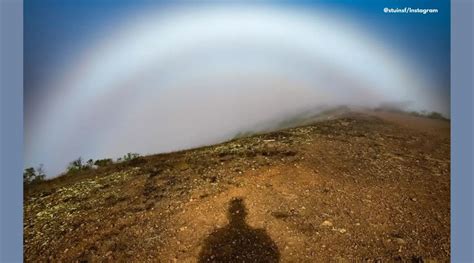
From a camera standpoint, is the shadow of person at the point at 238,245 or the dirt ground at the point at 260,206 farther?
the dirt ground at the point at 260,206

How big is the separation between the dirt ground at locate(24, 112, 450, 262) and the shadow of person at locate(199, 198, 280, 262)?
2cm

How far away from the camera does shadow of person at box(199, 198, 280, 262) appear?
20.9ft

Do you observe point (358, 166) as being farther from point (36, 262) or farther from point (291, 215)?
point (36, 262)

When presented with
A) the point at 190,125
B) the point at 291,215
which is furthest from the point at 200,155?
the point at 190,125

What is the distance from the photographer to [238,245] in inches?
258

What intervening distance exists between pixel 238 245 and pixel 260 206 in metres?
1.02

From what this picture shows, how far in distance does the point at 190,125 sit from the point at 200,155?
10134 millimetres

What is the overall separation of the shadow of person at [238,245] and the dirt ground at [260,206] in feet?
0.06

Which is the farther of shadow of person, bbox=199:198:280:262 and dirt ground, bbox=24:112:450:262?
dirt ground, bbox=24:112:450:262

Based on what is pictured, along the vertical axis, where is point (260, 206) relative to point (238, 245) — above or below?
above

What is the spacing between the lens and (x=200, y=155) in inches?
400

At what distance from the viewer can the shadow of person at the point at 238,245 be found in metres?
6.36

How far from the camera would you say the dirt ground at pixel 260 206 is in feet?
21.6

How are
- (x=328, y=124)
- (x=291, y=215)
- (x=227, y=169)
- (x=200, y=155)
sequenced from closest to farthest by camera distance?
1. (x=291, y=215)
2. (x=227, y=169)
3. (x=200, y=155)
4. (x=328, y=124)
